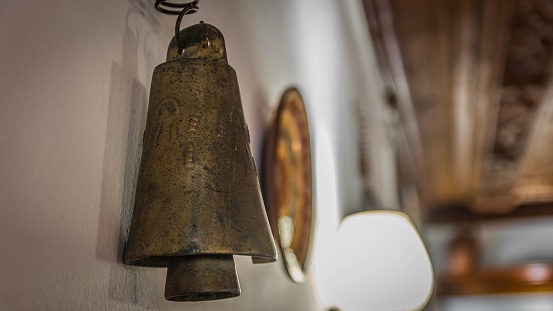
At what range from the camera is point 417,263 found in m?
1.53

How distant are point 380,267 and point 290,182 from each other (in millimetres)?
301

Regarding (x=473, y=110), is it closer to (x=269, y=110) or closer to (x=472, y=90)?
(x=472, y=90)

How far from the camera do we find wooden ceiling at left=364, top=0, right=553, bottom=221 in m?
2.82

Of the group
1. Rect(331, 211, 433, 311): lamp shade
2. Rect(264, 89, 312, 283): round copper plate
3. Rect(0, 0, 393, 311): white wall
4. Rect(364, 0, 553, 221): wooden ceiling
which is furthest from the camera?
Rect(364, 0, 553, 221): wooden ceiling

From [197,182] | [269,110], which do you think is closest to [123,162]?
[197,182]

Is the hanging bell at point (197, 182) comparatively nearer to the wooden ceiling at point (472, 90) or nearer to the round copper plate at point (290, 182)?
the round copper plate at point (290, 182)

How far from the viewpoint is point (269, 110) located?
1.27m

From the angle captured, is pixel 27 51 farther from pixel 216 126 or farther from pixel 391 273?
pixel 391 273

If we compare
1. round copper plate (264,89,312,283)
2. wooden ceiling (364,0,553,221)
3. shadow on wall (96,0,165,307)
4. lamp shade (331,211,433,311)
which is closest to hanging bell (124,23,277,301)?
shadow on wall (96,0,165,307)

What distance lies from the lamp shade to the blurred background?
7 cm

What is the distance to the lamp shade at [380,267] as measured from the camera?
1476mm

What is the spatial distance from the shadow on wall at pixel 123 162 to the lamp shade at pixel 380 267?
82 centimetres

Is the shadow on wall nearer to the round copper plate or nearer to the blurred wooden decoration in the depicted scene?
the round copper plate

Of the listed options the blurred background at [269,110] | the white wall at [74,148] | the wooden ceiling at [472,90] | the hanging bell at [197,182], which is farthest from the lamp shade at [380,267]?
the wooden ceiling at [472,90]
